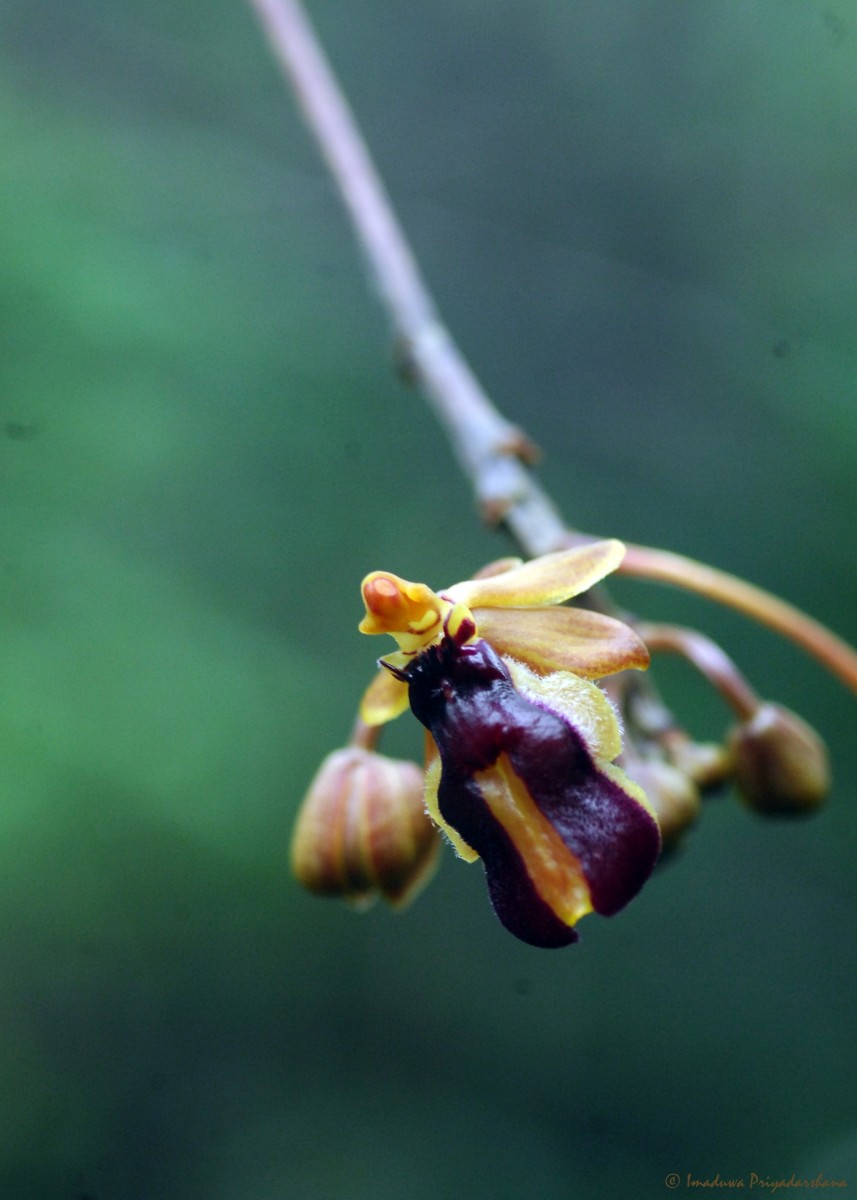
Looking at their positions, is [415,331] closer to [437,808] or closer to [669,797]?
[669,797]

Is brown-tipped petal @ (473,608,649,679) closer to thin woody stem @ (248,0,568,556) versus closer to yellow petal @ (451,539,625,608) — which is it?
yellow petal @ (451,539,625,608)

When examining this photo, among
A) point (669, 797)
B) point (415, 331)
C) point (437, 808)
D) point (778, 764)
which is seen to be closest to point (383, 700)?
point (437, 808)

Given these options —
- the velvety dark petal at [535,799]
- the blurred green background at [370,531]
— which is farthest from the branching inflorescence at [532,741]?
the blurred green background at [370,531]

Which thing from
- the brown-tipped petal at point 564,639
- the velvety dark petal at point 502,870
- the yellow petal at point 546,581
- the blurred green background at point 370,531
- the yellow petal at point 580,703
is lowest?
the blurred green background at point 370,531

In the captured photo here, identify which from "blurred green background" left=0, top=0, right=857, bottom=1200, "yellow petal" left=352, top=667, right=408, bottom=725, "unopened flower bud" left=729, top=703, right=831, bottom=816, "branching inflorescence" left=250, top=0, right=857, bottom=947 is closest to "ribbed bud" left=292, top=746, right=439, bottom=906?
"branching inflorescence" left=250, top=0, right=857, bottom=947

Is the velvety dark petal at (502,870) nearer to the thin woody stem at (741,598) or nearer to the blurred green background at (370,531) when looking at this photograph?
the thin woody stem at (741,598)

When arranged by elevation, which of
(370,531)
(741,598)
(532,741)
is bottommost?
(370,531)

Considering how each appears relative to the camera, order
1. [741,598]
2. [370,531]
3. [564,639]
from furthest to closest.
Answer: [370,531] → [741,598] → [564,639]
